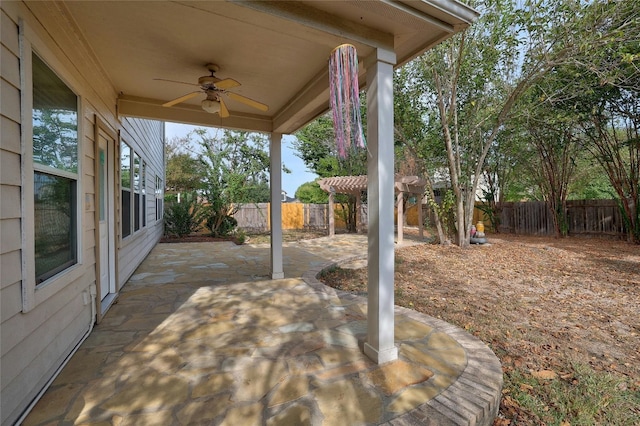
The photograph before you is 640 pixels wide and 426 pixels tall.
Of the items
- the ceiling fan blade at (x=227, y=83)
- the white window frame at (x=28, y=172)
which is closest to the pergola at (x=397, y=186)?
the ceiling fan blade at (x=227, y=83)

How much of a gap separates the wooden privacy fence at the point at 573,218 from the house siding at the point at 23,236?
12287mm

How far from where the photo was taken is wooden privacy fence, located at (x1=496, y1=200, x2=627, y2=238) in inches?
361

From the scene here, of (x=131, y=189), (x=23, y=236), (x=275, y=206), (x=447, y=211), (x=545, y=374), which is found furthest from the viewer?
(x=447, y=211)

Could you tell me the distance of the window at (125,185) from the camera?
13.8 ft

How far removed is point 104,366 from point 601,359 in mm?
3702

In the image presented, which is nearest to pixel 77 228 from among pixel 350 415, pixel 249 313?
pixel 249 313

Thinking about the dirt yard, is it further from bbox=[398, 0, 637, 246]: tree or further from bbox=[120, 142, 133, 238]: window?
bbox=[120, 142, 133, 238]: window

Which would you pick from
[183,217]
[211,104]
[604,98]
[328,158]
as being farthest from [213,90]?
[328,158]

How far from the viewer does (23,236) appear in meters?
1.59

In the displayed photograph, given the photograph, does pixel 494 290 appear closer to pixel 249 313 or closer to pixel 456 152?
pixel 249 313

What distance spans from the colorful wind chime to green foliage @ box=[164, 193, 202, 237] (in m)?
9.48

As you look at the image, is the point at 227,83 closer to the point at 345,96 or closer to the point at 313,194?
the point at 345,96

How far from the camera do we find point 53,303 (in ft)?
6.46

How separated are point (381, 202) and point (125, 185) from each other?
3990 millimetres
